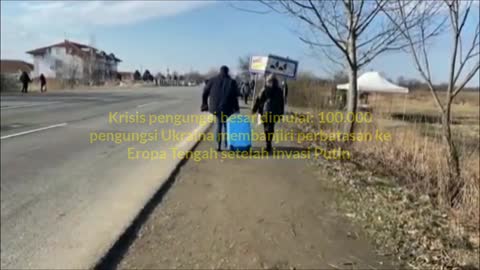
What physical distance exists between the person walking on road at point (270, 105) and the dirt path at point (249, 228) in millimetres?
2522

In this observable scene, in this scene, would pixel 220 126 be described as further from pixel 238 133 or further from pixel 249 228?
pixel 249 228

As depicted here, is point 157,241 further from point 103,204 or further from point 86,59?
point 86,59

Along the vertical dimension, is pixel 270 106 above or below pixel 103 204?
above

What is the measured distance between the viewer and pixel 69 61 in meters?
101

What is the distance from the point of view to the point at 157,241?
17.2 feet

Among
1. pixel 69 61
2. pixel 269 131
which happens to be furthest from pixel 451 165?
pixel 69 61

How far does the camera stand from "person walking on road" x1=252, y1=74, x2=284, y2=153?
1090 centimetres

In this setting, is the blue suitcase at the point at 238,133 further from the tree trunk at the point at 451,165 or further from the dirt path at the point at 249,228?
the tree trunk at the point at 451,165

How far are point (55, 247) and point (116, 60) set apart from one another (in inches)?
4546

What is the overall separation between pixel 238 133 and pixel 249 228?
481 centimetres

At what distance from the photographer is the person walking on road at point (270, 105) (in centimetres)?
1090

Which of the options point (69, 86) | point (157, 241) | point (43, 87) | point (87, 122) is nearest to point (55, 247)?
point (157, 241)

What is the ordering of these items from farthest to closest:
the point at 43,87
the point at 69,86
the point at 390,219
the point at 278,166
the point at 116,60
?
the point at 116,60 → the point at 69,86 → the point at 43,87 → the point at 278,166 → the point at 390,219

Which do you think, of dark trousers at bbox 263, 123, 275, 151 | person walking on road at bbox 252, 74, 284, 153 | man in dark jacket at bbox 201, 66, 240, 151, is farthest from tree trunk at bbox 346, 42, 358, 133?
man in dark jacket at bbox 201, 66, 240, 151
